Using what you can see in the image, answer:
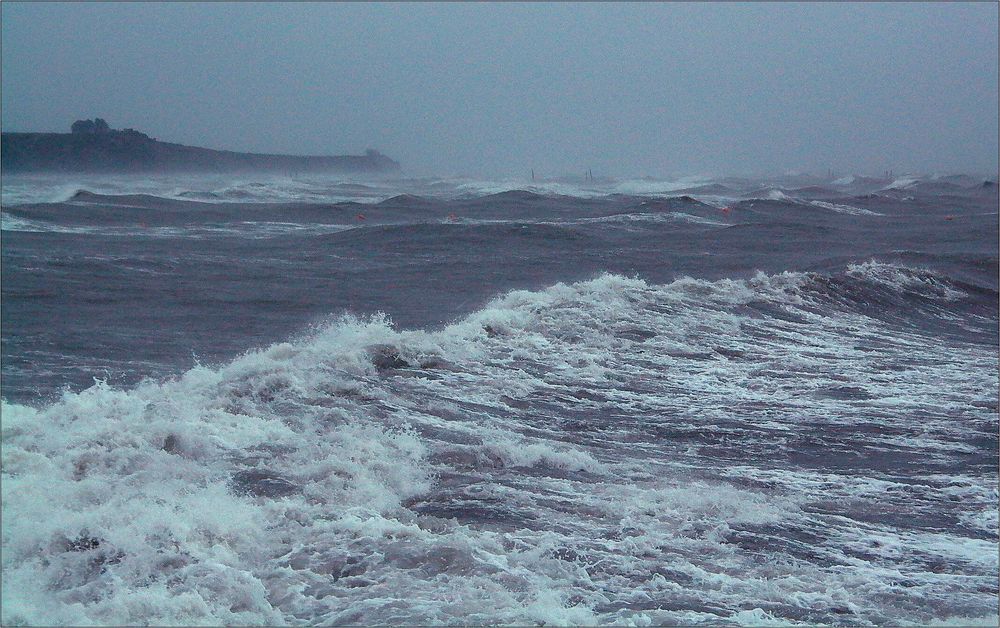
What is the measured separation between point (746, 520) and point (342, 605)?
2.22 m

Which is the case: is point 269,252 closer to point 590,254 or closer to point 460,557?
point 590,254

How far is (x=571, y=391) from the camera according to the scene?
22.5ft

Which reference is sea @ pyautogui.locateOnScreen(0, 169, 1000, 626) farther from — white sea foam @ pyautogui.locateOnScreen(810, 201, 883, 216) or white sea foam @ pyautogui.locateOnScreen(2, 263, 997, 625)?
white sea foam @ pyautogui.locateOnScreen(810, 201, 883, 216)

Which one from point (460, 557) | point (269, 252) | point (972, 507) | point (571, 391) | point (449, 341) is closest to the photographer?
point (460, 557)

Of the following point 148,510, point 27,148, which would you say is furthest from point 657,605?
point 27,148

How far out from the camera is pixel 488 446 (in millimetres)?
5312

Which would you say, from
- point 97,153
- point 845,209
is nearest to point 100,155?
A: point 97,153

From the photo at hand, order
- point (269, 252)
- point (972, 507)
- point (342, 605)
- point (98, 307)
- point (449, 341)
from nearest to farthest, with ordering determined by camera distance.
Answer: point (342, 605) < point (972, 507) < point (449, 341) < point (98, 307) < point (269, 252)

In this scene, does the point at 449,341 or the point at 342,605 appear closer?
the point at 342,605

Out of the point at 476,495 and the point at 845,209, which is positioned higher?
the point at 845,209

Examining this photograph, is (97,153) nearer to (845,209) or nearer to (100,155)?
(100,155)

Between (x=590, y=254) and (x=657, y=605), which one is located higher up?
(x=590, y=254)

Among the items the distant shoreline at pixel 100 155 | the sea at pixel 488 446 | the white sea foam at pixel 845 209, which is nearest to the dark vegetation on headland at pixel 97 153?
the distant shoreline at pixel 100 155

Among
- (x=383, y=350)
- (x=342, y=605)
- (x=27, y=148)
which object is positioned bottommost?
(x=342, y=605)
